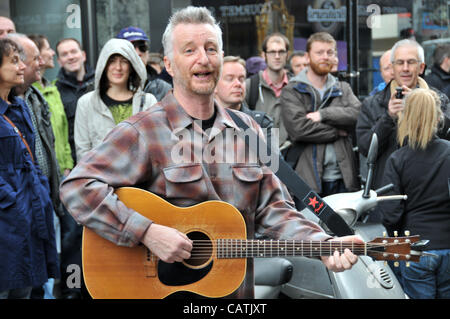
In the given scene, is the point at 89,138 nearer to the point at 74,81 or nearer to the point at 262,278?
the point at 74,81

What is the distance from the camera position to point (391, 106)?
16.6 ft

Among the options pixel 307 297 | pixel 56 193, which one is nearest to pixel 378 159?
pixel 307 297

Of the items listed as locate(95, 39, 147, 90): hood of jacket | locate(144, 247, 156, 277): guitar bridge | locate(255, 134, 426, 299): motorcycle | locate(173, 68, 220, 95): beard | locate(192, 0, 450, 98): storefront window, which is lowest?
locate(255, 134, 426, 299): motorcycle

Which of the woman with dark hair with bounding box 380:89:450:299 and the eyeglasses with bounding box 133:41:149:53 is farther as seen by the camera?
the eyeglasses with bounding box 133:41:149:53

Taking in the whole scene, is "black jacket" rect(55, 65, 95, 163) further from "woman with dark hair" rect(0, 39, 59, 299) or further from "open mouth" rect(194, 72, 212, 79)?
"open mouth" rect(194, 72, 212, 79)

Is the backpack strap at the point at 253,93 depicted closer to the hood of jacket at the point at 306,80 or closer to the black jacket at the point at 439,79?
the hood of jacket at the point at 306,80

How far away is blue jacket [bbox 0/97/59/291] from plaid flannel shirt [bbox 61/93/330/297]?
1707mm

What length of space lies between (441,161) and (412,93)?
51 cm

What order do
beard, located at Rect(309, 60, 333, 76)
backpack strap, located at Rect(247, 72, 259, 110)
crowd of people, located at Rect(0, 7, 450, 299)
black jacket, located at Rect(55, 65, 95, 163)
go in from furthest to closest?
backpack strap, located at Rect(247, 72, 259, 110)
black jacket, located at Rect(55, 65, 95, 163)
beard, located at Rect(309, 60, 333, 76)
crowd of people, located at Rect(0, 7, 450, 299)

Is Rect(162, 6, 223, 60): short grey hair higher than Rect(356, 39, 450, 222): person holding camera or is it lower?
higher

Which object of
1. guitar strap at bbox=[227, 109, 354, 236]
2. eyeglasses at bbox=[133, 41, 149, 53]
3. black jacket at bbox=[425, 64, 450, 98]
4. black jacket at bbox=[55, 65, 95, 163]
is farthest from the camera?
black jacket at bbox=[425, 64, 450, 98]

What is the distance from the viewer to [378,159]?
17.4 feet

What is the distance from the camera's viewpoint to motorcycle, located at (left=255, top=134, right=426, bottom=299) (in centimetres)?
375
